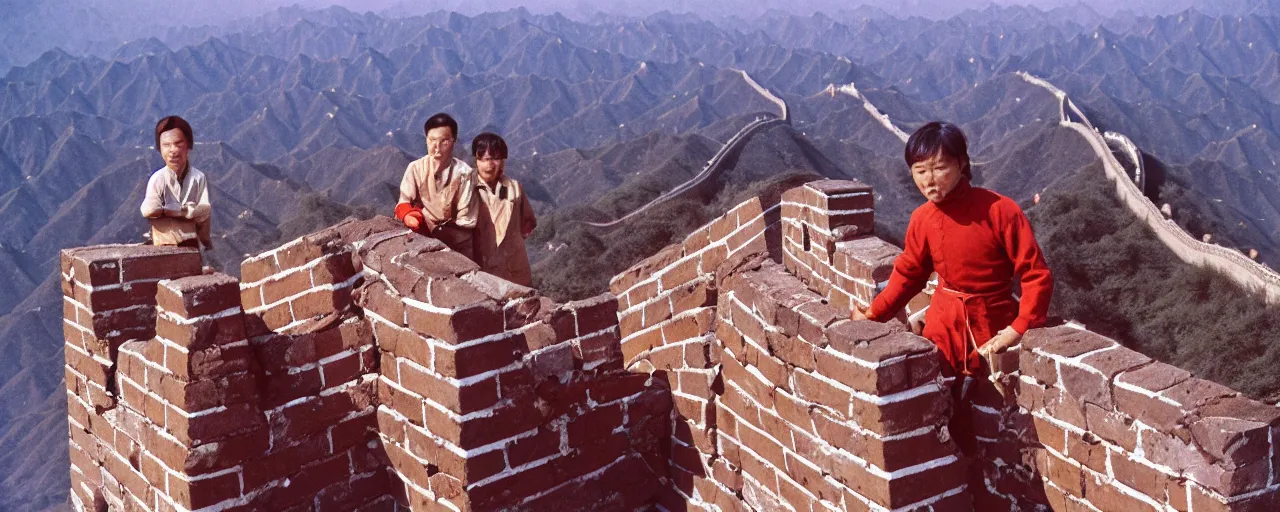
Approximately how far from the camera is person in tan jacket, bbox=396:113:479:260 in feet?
14.5

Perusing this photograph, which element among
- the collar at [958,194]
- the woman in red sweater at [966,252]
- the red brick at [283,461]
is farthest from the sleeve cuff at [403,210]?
the collar at [958,194]

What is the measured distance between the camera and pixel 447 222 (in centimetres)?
446

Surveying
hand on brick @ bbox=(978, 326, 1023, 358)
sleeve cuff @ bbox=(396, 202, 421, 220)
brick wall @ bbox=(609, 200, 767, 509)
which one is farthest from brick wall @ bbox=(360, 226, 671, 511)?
sleeve cuff @ bbox=(396, 202, 421, 220)

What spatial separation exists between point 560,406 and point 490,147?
2.01 metres

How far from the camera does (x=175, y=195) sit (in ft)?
13.0

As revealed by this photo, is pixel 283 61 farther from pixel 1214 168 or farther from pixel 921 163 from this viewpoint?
pixel 921 163

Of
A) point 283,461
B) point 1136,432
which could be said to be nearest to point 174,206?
point 283,461

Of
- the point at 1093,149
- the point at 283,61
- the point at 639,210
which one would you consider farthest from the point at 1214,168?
the point at 283,61

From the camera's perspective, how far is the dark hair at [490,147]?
4.56 m

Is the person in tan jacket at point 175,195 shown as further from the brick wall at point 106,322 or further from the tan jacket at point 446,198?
the tan jacket at point 446,198

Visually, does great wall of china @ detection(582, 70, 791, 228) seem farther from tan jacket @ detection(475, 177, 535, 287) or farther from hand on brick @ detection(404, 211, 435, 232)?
hand on brick @ detection(404, 211, 435, 232)

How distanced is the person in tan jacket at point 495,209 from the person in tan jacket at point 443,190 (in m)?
0.10

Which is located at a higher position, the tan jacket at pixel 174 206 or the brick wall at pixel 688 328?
the tan jacket at pixel 174 206

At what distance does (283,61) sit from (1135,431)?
14359cm
